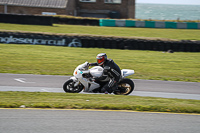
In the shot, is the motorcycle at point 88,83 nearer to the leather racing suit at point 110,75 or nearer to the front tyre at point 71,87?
the front tyre at point 71,87

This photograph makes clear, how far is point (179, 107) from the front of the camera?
27.3 ft

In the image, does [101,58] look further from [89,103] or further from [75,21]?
[75,21]

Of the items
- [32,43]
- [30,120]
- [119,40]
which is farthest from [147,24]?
[30,120]

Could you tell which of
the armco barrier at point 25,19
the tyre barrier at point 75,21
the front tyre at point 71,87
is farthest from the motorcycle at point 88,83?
the tyre barrier at point 75,21

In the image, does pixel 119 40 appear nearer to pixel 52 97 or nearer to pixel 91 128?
pixel 52 97

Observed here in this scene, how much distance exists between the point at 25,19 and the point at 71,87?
2216cm

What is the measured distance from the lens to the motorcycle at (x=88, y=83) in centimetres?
1049

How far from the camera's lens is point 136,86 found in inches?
501

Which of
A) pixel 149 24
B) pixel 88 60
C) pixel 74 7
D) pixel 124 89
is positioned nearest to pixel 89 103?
pixel 124 89

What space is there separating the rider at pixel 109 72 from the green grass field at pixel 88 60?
432cm

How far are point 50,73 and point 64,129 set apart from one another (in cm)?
881

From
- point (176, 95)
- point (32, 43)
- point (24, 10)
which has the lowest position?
point (176, 95)

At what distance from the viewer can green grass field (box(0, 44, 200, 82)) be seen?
15531mm

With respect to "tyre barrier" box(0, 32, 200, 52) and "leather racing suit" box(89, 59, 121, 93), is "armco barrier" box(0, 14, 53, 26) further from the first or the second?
"leather racing suit" box(89, 59, 121, 93)
